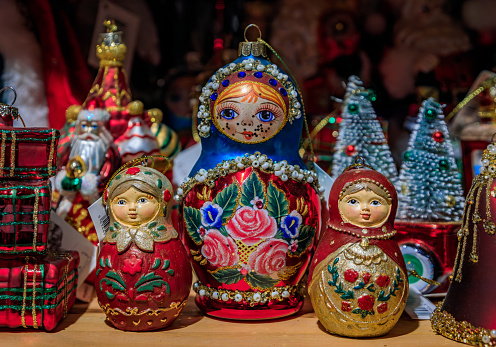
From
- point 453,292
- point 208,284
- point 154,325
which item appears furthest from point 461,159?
point 154,325

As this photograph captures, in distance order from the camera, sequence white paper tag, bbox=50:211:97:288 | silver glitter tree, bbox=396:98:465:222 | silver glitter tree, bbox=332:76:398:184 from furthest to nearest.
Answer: silver glitter tree, bbox=332:76:398:184, silver glitter tree, bbox=396:98:465:222, white paper tag, bbox=50:211:97:288

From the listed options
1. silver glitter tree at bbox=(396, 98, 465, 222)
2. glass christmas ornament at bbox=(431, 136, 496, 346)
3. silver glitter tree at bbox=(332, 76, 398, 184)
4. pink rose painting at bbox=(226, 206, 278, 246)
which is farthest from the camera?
silver glitter tree at bbox=(332, 76, 398, 184)

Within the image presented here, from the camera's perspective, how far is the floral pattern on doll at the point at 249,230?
1578 mm

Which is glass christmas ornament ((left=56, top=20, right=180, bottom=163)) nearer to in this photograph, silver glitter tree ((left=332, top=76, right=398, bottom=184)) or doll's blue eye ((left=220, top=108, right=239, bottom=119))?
doll's blue eye ((left=220, top=108, right=239, bottom=119))

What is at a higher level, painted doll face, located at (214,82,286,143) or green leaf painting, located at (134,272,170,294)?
painted doll face, located at (214,82,286,143)

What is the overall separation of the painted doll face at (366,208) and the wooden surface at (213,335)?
0.30 meters

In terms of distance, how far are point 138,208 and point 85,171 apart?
423 millimetres

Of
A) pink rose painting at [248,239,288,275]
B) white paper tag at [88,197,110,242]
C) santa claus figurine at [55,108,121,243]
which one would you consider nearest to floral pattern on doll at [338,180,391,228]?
pink rose painting at [248,239,288,275]

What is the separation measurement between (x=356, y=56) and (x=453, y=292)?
124 centimetres

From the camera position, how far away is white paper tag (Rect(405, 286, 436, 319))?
162cm

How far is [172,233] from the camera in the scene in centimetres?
154

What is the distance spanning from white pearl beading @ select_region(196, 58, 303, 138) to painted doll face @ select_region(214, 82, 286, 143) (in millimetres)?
42

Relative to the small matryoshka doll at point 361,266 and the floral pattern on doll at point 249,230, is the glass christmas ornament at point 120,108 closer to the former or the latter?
the floral pattern on doll at point 249,230

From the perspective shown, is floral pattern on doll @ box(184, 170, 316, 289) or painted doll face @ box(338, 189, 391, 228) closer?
painted doll face @ box(338, 189, 391, 228)
